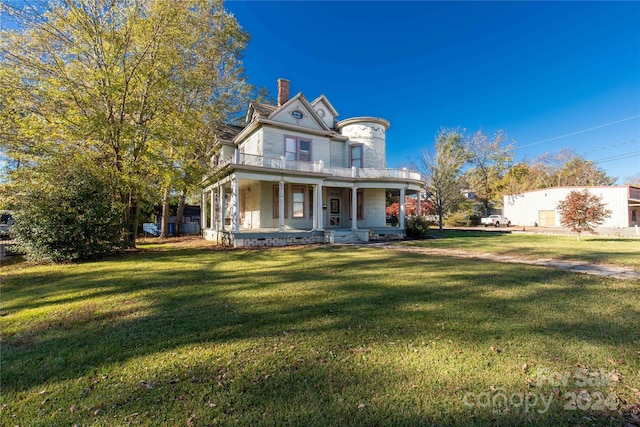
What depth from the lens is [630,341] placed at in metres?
3.62

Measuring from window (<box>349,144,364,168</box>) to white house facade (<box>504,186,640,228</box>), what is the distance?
21.1 metres

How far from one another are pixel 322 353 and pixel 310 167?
45.9 ft

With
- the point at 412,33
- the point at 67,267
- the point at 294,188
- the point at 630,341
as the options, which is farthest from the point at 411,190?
the point at 67,267

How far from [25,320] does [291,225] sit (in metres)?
13.4

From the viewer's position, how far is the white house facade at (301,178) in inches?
599

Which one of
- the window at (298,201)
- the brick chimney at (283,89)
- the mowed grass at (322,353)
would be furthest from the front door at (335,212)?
the mowed grass at (322,353)

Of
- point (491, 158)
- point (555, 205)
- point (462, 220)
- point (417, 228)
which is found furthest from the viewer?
point (491, 158)

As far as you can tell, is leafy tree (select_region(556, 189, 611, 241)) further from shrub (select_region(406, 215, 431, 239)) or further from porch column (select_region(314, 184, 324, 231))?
porch column (select_region(314, 184, 324, 231))

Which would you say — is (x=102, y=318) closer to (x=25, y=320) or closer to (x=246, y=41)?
(x=25, y=320)

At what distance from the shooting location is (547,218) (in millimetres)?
34062

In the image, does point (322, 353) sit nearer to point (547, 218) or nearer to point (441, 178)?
point (441, 178)

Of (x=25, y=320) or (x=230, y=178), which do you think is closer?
(x=25, y=320)

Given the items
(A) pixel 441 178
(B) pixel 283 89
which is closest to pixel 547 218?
(A) pixel 441 178

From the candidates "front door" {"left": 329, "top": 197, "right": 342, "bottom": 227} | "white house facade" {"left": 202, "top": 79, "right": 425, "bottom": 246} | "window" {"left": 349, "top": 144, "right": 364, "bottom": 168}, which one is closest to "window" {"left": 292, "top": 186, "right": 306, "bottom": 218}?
"white house facade" {"left": 202, "top": 79, "right": 425, "bottom": 246}
